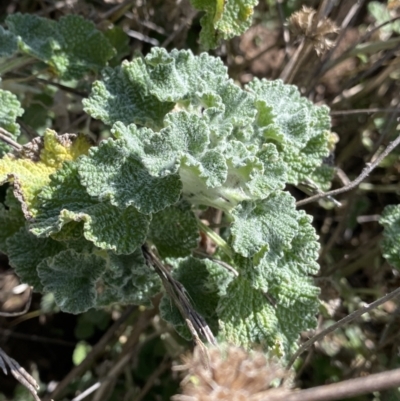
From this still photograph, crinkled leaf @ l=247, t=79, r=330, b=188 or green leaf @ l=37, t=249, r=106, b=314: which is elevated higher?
crinkled leaf @ l=247, t=79, r=330, b=188

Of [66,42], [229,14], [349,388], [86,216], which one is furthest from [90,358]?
[349,388]

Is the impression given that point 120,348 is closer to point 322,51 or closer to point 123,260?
point 123,260

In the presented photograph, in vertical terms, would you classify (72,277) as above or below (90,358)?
above

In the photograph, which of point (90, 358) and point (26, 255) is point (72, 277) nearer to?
point (26, 255)

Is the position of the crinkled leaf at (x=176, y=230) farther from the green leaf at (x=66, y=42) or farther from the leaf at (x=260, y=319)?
the green leaf at (x=66, y=42)

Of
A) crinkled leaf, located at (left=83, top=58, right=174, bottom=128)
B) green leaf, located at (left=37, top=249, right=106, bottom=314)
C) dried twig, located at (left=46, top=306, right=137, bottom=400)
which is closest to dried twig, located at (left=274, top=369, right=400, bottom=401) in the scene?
green leaf, located at (left=37, top=249, right=106, bottom=314)

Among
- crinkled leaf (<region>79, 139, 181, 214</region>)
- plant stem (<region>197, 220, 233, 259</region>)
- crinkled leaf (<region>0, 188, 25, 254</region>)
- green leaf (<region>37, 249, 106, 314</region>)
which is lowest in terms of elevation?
crinkled leaf (<region>0, 188, 25, 254</region>)

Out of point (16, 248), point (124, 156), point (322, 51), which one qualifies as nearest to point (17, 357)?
point (16, 248)

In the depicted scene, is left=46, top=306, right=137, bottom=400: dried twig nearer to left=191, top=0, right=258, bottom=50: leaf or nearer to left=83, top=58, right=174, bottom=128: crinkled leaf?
left=83, top=58, right=174, bottom=128: crinkled leaf
